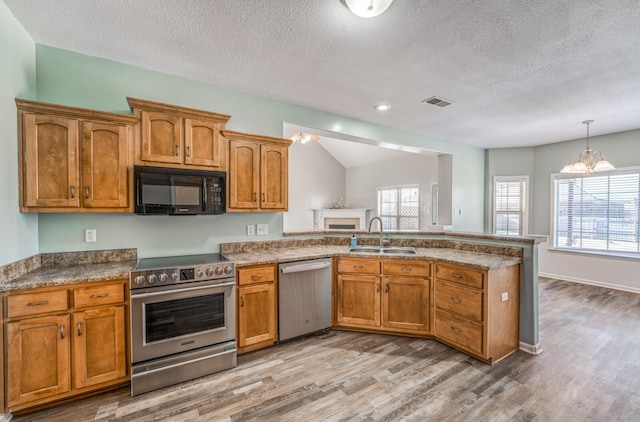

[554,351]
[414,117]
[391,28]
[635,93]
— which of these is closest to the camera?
[391,28]

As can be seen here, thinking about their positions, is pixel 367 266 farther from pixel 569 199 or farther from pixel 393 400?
pixel 569 199

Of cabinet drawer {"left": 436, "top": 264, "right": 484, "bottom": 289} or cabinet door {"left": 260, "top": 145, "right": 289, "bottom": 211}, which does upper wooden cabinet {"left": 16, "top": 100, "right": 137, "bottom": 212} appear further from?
cabinet drawer {"left": 436, "top": 264, "right": 484, "bottom": 289}

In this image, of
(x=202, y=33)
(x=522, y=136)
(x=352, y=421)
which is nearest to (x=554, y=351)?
(x=352, y=421)

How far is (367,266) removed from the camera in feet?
10.4

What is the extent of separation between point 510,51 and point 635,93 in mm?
2106

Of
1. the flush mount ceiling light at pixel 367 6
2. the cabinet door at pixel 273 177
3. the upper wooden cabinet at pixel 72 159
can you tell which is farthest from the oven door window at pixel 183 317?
the flush mount ceiling light at pixel 367 6

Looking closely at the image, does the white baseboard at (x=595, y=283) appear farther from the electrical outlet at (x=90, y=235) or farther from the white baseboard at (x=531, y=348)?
the electrical outlet at (x=90, y=235)

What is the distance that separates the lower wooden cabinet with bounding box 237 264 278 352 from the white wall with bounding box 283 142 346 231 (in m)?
6.28

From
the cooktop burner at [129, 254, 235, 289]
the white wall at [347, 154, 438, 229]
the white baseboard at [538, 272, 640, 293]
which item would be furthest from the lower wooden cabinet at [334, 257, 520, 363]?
the white wall at [347, 154, 438, 229]

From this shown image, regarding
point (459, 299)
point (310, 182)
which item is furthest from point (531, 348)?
point (310, 182)

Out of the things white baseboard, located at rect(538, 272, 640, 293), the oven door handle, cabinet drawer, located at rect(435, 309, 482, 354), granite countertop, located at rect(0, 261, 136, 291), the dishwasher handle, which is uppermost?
granite countertop, located at rect(0, 261, 136, 291)

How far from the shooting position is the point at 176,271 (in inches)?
89.4

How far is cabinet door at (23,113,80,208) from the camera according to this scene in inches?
83.0

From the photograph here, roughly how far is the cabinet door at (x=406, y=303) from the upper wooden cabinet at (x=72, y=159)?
270 cm
